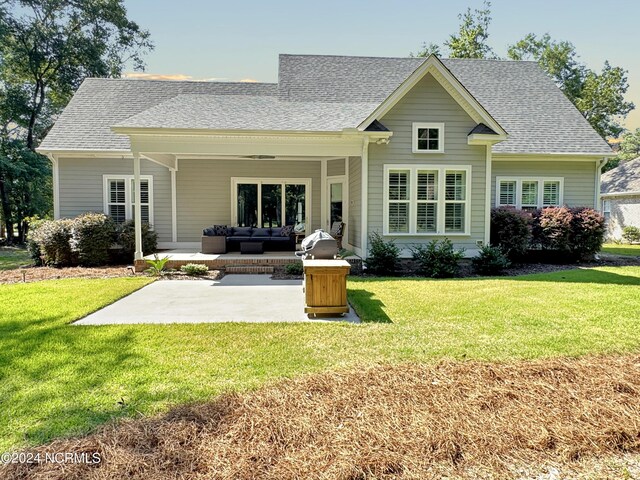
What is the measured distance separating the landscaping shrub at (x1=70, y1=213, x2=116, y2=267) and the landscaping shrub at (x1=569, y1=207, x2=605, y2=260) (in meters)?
Answer: 13.4

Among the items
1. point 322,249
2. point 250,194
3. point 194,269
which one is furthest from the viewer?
point 250,194

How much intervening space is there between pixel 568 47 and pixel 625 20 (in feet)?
59.9

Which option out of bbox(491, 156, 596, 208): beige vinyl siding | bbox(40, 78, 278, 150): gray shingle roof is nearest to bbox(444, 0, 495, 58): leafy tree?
bbox(491, 156, 596, 208): beige vinyl siding

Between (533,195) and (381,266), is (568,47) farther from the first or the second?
(381,266)

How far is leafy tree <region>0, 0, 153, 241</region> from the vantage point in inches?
782

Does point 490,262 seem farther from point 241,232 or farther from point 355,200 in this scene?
point 241,232

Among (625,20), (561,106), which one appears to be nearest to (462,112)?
(561,106)

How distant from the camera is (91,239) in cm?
1125

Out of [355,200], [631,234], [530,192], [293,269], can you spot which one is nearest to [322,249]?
[293,269]

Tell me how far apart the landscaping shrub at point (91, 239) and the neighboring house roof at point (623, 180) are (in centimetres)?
2310

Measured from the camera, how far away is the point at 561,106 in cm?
1506

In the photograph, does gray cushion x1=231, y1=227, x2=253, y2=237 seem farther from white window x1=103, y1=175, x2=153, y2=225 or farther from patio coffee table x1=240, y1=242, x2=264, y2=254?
white window x1=103, y1=175, x2=153, y2=225

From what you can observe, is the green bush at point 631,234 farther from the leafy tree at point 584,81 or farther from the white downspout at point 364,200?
the white downspout at point 364,200

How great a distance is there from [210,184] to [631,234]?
19770mm
